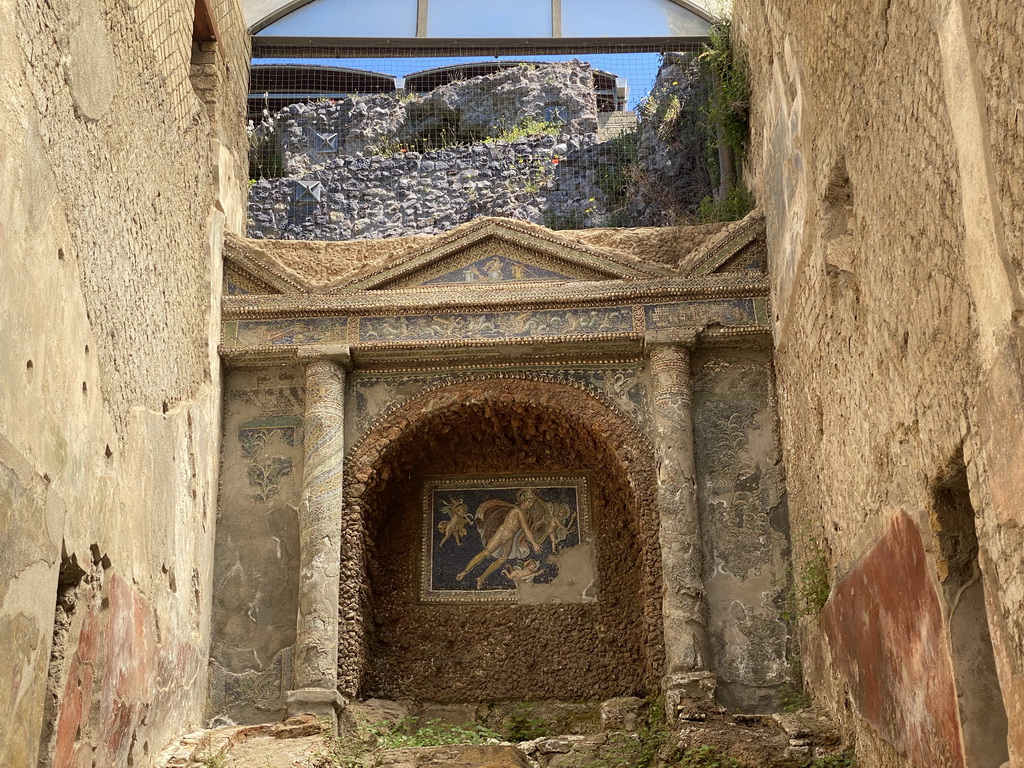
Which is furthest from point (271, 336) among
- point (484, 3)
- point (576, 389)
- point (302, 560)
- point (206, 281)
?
point (484, 3)

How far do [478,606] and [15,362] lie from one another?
5.71 meters

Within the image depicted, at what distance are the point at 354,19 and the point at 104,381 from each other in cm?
840

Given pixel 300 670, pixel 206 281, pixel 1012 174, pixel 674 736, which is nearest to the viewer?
pixel 1012 174

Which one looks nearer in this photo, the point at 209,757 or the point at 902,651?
the point at 902,651

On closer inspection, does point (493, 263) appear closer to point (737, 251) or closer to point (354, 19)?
point (737, 251)

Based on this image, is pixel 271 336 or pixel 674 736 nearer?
pixel 674 736

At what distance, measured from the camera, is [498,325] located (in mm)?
10273

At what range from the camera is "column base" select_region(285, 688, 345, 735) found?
9.06m

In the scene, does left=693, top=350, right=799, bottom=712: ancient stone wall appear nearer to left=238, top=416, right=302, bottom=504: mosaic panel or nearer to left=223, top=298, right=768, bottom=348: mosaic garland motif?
left=223, top=298, right=768, bottom=348: mosaic garland motif

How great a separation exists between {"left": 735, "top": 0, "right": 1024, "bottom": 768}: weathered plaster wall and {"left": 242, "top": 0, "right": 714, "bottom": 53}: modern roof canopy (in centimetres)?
477

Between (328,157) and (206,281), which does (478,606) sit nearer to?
(206,281)

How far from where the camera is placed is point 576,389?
1021cm

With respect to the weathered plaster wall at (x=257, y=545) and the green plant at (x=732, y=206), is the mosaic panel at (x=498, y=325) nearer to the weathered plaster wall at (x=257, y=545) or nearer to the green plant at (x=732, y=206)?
the weathered plaster wall at (x=257, y=545)

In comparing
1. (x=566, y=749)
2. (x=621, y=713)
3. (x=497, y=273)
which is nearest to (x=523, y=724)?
(x=621, y=713)
